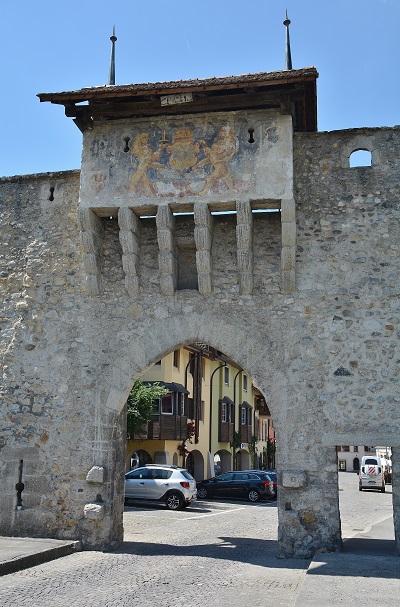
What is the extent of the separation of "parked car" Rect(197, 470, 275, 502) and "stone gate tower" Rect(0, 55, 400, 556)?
14.7m

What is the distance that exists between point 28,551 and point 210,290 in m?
4.95

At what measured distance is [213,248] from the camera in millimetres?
11312

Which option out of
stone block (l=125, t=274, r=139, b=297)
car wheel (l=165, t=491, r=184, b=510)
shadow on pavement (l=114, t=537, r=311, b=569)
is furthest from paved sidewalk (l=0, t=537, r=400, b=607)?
car wheel (l=165, t=491, r=184, b=510)

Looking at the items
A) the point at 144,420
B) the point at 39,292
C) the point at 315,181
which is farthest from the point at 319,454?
the point at 144,420

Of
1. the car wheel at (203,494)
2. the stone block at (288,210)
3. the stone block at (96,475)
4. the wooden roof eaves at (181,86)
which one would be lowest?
the car wheel at (203,494)

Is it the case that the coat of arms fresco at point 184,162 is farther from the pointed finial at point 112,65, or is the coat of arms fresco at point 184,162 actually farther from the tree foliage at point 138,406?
the tree foliage at point 138,406

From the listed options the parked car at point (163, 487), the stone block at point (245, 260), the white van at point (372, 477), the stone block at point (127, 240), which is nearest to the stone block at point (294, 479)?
the stone block at point (245, 260)

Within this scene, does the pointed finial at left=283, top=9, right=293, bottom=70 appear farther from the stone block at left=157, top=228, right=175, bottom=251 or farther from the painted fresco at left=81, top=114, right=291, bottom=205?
the stone block at left=157, top=228, right=175, bottom=251

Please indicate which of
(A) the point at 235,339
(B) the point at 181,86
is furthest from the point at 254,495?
(B) the point at 181,86

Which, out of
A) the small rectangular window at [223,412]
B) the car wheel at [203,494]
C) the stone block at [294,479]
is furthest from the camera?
the small rectangular window at [223,412]

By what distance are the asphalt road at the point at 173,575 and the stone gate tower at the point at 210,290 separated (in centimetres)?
90

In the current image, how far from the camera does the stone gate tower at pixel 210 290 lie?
10344mm

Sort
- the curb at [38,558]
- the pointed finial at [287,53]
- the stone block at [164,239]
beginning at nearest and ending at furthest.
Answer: the curb at [38,558], the stone block at [164,239], the pointed finial at [287,53]

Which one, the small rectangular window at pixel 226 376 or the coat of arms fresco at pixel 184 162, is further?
the small rectangular window at pixel 226 376
